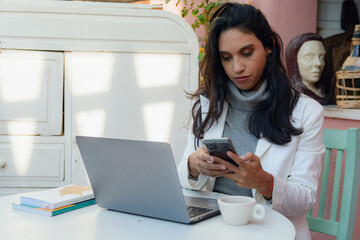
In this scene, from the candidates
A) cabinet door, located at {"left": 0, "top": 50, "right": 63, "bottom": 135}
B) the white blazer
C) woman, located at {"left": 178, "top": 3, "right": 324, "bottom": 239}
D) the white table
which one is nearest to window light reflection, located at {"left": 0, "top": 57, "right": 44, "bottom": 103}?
cabinet door, located at {"left": 0, "top": 50, "right": 63, "bottom": 135}

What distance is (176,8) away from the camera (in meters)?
4.41

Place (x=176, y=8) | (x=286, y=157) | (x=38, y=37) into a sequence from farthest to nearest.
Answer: (x=176, y=8)
(x=38, y=37)
(x=286, y=157)

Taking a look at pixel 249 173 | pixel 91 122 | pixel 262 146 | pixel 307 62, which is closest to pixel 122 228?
pixel 249 173

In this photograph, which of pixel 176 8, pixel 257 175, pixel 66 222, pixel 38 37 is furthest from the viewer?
pixel 176 8

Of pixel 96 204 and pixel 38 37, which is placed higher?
pixel 38 37

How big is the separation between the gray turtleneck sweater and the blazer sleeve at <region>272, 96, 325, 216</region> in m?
0.15

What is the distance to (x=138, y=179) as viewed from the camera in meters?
1.02

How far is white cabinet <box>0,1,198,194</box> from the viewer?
7.34 feet

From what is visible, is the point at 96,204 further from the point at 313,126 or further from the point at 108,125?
the point at 108,125

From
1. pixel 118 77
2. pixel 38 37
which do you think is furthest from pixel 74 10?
pixel 118 77

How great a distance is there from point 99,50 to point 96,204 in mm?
1221

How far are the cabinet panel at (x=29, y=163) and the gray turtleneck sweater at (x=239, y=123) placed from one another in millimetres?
1032

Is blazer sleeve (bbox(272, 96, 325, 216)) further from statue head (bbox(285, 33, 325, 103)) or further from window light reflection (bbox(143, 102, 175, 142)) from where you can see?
statue head (bbox(285, 33, 325, 103))

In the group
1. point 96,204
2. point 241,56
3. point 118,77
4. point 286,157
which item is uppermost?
point 241,56
